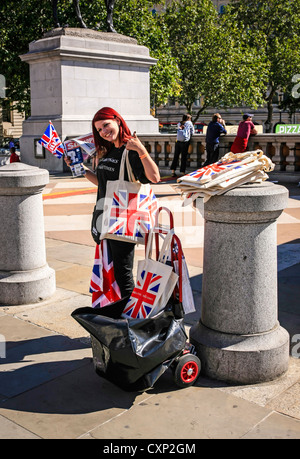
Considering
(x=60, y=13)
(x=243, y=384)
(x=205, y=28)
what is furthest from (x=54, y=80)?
(x=205, y=28)

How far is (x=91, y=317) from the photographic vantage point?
378 centimetres

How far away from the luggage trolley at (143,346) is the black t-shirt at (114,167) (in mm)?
617

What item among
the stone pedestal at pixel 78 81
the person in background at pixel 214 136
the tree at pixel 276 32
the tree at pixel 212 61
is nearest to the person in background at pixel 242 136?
the person in background at pixel 214 136

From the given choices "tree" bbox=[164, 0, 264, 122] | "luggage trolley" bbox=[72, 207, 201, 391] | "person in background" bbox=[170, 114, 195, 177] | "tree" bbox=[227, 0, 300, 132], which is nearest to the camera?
"luggage trolley" bbox=[72, 207, 201, 391]

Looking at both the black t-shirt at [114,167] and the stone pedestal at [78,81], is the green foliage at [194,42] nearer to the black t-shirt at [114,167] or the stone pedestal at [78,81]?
the stone pedestal at [78,81]

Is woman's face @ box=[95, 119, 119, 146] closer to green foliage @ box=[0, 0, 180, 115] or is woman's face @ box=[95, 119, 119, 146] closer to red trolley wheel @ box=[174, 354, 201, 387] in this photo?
red trolley wheel @ box=[174, 354, 201, 387]

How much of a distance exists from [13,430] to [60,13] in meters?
30.1

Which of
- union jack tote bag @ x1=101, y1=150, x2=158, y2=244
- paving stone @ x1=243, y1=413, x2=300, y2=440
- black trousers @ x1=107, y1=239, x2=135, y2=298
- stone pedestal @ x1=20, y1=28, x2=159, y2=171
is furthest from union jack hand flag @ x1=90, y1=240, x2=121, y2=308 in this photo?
stone pedestal @ x1=20, y1=28, x2=159, y2=171

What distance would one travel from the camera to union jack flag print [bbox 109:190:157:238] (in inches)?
165

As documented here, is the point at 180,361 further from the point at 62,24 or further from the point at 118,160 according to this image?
the point at 62,24

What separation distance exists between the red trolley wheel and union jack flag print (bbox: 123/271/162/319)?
406mm

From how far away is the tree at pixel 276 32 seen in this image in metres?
47.9

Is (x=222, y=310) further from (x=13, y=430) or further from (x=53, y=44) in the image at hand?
(x=53, y=44)

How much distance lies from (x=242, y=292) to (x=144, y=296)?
0.68 meters
